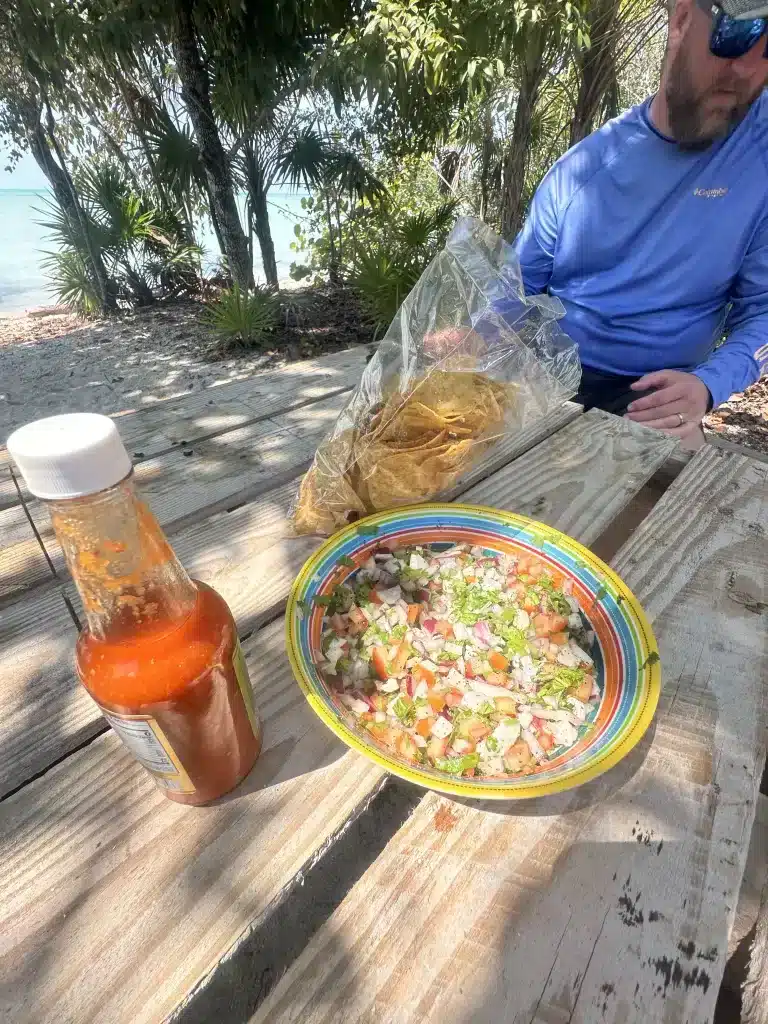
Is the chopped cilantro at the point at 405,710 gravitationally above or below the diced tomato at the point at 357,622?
below

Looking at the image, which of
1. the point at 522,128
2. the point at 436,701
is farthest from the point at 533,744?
the point at 522,128

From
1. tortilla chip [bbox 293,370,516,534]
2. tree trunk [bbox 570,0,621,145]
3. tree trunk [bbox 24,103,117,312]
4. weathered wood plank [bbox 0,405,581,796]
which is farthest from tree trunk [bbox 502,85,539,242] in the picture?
tree trunk [bbox 24,103,117,312]

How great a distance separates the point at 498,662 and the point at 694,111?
168cm

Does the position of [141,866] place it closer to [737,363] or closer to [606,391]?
[737,363]

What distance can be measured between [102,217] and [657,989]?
7.62 metres

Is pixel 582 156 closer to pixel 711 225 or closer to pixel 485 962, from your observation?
pixel 711 225

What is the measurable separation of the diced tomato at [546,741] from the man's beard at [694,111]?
1717 mm

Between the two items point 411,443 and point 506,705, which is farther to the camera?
point 411,443

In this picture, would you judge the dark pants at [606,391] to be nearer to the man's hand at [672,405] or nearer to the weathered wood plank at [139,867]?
the man's hand at [672,405]

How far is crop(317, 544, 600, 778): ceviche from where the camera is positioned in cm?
63

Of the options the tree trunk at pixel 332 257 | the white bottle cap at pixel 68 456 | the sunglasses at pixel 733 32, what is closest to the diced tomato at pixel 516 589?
the white bottle cap at pixel 68 456

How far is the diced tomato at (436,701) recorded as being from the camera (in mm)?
664

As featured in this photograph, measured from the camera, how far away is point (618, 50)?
3.60m

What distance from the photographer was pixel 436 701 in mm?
666
